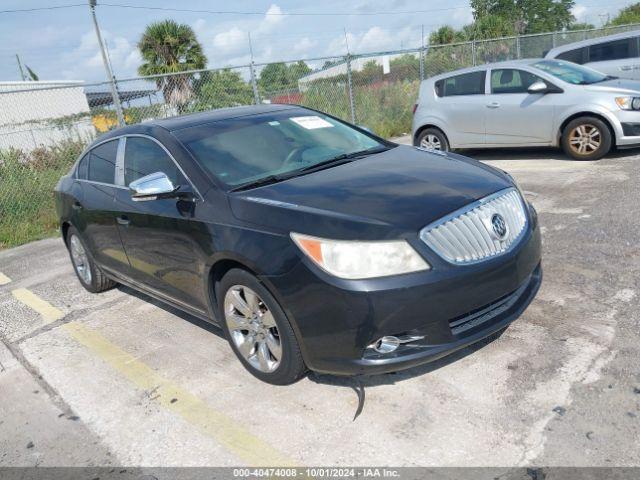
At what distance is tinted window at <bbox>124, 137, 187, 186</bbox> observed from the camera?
362cm

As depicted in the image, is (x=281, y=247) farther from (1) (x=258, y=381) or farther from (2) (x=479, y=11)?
(2) (x=479, y=11)

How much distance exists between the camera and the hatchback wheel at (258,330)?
2.92 m

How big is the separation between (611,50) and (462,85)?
5.00 metres

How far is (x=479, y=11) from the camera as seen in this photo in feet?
189

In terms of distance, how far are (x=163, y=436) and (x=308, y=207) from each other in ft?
4.78

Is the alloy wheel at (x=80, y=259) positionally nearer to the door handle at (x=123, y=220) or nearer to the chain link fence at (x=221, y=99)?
the door handle at (x=123, y=220)

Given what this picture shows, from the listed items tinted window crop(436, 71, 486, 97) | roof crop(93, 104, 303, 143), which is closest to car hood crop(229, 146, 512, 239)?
roof crop(93, 104, 303, 143)

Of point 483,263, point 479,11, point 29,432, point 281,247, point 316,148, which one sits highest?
point 479,11

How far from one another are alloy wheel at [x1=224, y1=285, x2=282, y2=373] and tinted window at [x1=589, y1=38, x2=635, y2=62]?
450 inches

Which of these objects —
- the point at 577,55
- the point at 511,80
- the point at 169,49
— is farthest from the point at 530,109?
the point at 169,49

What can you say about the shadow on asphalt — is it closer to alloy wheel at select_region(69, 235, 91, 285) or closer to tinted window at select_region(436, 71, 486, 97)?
tinted window at select_region(436, 71, 486, 97)

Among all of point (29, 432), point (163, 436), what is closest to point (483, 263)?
point (163, 436)

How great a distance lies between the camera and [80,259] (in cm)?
539

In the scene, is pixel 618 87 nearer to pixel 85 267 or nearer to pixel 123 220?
pixel 123 220
